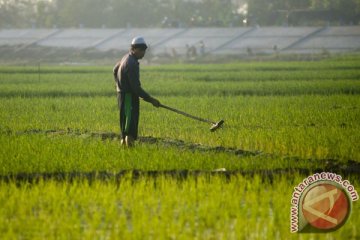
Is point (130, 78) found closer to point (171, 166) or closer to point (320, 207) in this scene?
point (171, 166)

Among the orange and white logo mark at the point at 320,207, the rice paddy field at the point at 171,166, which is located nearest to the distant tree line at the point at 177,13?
the rice paddy field at the point at 171,166

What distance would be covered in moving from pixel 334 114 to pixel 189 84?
6.96 meters

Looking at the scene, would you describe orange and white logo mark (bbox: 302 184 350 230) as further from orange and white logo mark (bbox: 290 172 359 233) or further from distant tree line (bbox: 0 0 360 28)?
distant tree line (bbox: 0 0 360 28)

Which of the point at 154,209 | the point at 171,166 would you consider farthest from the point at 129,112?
the point at 154,209

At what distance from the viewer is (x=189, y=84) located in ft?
56.5

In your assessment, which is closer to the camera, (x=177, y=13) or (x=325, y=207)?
(x=325, y=207)

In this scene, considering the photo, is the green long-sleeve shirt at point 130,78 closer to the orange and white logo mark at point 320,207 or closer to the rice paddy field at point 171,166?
the rice paddy field at point 171,166

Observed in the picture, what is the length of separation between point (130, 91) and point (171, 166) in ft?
4.62

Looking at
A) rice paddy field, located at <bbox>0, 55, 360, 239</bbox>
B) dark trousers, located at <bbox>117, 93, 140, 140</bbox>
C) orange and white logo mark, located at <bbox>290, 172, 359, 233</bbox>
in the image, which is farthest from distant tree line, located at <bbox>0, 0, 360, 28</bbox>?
orange and white logo mark, located at <bbox>290, 172, 359, 233</bbox>

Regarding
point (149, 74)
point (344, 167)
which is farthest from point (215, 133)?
point (149, 74)

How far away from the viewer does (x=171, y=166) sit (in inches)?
253

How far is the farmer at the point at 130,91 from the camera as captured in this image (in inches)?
295

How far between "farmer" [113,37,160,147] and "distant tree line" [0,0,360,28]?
3270cm

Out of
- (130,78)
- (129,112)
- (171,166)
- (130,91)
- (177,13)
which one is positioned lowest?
(171,166)
